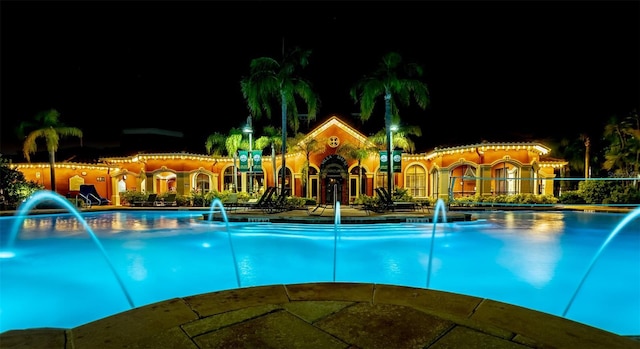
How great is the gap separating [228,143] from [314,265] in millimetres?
19107

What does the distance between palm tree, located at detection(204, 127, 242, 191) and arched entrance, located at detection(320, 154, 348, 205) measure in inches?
263

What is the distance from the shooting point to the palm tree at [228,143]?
80.4ft

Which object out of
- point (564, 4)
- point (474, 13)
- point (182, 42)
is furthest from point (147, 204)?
point (564, 4)

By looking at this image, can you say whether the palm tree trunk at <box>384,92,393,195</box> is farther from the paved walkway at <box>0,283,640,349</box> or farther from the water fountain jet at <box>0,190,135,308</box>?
the paved walkway at <box>0,283,640,349</box>

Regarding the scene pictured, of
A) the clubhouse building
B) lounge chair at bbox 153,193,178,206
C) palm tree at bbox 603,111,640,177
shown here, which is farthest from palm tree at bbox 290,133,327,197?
palm tree at bbox 603,111,640,177

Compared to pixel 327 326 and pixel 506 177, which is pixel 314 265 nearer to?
pixel 327 326

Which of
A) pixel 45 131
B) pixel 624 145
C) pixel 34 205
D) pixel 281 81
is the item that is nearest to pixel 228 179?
pixel 34 205

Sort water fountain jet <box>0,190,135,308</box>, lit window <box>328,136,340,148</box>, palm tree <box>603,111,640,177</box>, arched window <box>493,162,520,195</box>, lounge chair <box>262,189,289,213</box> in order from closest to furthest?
water fountain jet <box>0,190,135,308</box>
lounge chair <box>262,189,289,213</box>
arched window <box>493,162,520,195</box>
palm tree <box>603,111,640,177</box>
lit window <box>328,136,340,148</box>

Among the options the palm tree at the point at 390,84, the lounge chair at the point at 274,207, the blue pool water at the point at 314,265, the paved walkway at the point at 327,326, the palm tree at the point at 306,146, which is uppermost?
the palm tree at the point at 390,84

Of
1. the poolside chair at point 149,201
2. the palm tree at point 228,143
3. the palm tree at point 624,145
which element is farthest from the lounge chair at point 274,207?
the palm tree at point 624,145

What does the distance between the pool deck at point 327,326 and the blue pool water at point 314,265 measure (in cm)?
264

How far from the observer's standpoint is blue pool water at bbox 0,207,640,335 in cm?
508

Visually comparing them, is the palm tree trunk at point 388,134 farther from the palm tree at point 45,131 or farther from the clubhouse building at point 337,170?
the palm tree at point 45,131

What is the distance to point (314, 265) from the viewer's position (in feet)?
24.1
